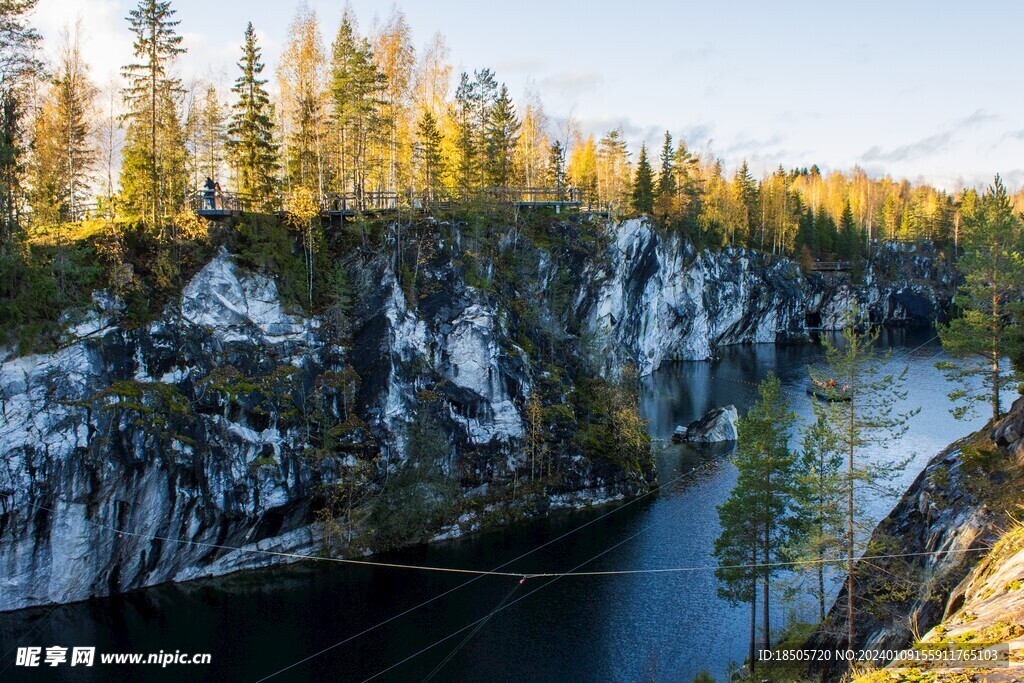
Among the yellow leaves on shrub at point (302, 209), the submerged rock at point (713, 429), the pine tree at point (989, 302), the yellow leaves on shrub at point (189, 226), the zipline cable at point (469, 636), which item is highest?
the yellow leaves on shrub at point (302, 209)

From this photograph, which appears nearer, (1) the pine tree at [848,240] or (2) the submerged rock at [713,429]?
(2) the submerged rock at [713,429]

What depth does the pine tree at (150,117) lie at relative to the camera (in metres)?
34.0

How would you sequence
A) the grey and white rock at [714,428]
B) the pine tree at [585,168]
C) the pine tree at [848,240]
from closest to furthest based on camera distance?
the grey and white rock at [714,428] → the pine tree at [585,168] → the pine tree at [848,240]

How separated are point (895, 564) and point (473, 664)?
49.0ft

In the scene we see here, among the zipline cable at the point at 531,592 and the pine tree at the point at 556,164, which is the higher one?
the pine tree at the point at 556,164

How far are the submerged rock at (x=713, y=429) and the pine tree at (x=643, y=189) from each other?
95.2 feet

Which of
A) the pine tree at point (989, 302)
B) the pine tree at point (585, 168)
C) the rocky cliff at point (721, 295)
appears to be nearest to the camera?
the pine tree at point (989, 302)

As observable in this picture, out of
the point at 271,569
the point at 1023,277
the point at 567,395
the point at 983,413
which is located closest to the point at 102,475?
the point at 271,569

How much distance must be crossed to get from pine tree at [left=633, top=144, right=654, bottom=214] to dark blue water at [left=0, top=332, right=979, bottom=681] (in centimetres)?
4389

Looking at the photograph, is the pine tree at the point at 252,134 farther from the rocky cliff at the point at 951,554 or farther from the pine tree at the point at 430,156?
the rocky cliff at the point at 951,554

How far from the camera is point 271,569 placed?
1249 inches

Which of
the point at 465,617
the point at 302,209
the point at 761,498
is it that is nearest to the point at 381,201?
the point at 302,209

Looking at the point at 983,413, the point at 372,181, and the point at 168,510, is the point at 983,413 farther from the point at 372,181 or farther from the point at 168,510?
the point at 168,510

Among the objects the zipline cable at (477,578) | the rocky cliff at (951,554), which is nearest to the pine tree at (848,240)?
the zipline cable at (477,578)
